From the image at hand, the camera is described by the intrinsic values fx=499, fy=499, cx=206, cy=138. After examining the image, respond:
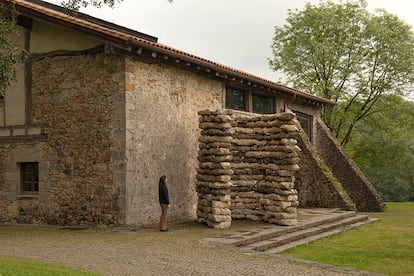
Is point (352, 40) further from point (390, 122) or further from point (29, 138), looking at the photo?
point (29, 138)

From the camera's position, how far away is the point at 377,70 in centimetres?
2634

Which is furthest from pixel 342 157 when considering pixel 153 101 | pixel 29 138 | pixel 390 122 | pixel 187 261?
pixel 187 261

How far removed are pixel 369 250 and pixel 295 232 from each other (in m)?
2.06

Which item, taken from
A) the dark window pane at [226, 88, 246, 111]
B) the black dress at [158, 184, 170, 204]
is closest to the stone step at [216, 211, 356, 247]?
the black dress at [158, 184, 170, 204]

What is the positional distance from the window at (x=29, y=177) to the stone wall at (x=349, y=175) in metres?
12.6

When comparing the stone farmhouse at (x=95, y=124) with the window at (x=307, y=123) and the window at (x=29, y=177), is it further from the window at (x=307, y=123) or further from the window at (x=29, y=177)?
the window at (x=307, y=123)

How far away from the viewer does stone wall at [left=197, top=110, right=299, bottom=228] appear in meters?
12.1

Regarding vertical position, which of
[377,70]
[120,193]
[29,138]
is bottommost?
[120,193]

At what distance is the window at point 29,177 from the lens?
1359 cm

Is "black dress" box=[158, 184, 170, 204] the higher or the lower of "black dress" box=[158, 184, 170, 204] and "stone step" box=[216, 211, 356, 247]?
the higher

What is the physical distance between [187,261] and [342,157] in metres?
14.5

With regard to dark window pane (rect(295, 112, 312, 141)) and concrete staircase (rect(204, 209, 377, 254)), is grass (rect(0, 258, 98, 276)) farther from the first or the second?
dark window pane (rect(295, 112, 312, 141))

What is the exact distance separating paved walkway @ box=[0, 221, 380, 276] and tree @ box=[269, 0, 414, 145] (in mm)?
17488

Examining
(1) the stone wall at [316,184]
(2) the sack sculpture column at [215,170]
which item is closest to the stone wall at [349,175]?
(1) the stone wall at [316,184]
